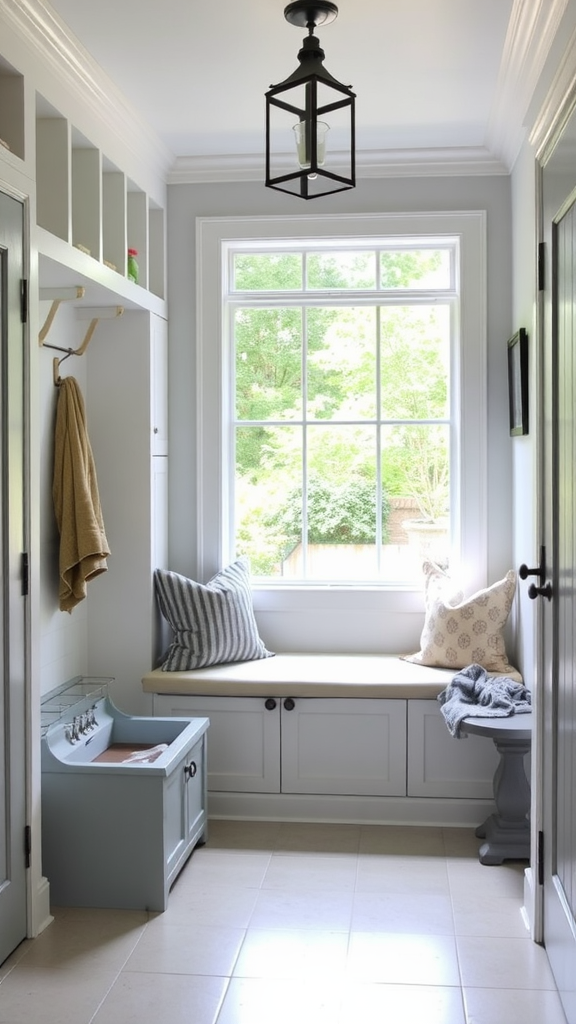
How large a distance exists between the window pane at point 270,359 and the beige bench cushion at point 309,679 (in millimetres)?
1246

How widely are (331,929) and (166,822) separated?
64 centimetres

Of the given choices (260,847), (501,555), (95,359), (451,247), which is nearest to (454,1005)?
(260,847)

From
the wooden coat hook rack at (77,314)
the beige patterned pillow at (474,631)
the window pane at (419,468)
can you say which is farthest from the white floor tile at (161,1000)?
the window pane at (419,468)

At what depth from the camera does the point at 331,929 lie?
3148 millimetres

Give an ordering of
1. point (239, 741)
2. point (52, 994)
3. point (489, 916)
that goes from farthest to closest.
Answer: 1. point (239, 741)
2. point (489, 916)
3. point (52, 994)

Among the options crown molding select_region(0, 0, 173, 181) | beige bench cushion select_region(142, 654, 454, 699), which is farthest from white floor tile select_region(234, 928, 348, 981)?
crown molding select_region(0, 0, 173, 181)

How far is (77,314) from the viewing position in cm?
425

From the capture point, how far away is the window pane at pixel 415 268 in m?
4.70

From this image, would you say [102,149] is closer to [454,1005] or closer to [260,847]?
[260,847]

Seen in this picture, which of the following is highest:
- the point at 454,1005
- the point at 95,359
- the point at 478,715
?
the point at 95,359

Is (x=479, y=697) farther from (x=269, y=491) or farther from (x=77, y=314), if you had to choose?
(x=77, y=314)

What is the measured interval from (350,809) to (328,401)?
1.89 metres

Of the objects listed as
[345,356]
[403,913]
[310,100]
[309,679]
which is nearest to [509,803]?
[403,913]

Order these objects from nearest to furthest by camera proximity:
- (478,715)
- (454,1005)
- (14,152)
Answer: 1. (454,1005)
2. (14,152)
3. (478,715)
